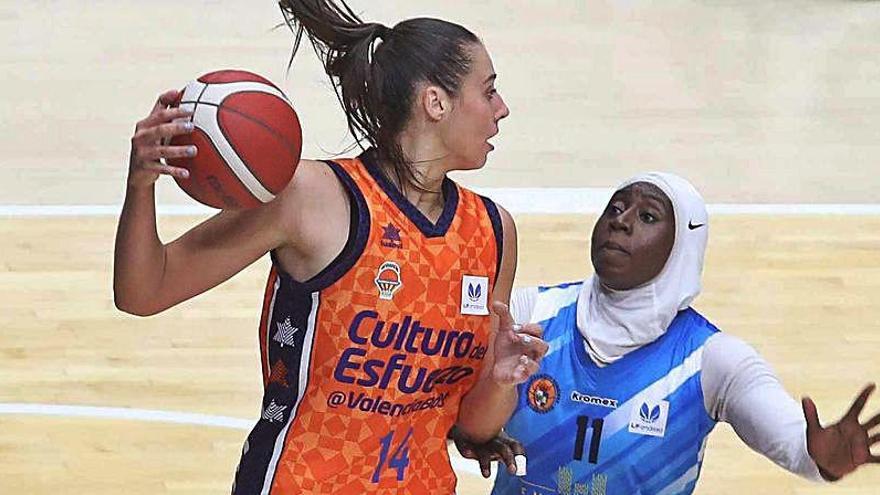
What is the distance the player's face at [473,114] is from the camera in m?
3.10

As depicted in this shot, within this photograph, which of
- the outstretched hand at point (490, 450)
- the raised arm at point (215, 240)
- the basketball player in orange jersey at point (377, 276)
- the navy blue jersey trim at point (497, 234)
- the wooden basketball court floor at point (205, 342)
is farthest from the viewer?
the wooden basketball court floor at point (205, 342)

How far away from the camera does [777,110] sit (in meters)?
9.62

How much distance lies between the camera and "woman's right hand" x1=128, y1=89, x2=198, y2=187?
2.74 m

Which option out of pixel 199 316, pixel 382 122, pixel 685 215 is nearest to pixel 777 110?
pixel 199 316

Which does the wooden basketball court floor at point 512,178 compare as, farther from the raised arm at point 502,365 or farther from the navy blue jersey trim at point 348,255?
the navy blue jersey trim at point 348,255

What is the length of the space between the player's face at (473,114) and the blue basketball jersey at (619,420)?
27.0 inches

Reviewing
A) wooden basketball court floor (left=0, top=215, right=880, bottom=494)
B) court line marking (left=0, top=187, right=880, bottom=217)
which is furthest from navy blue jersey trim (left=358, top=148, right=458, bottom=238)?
court line marking (left=0, top=187, right=880, bottom=217)

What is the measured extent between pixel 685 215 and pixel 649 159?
16.6ft

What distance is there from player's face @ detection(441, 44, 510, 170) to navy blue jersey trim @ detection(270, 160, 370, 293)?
0.23 metres

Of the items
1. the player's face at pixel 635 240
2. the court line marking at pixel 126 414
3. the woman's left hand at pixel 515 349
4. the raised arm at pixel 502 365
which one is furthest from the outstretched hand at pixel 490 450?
the court line marking at pixel 126 414

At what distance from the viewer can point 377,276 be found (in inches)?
119

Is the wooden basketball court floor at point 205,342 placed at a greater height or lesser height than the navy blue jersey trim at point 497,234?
A: lesser

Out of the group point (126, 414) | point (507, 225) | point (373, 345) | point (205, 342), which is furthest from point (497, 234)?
point (205, 342)

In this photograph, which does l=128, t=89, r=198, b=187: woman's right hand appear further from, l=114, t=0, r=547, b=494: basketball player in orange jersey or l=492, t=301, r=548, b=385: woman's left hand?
l=492, t=301, r=548, b=385: woman's left hand
